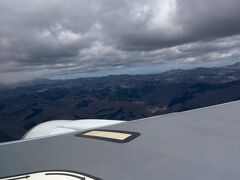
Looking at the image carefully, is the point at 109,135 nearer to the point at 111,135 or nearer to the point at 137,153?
the point at 111,135

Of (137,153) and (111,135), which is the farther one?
(111,135)

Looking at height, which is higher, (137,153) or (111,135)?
(111,135)

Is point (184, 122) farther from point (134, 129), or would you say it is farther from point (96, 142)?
point (96, 142)

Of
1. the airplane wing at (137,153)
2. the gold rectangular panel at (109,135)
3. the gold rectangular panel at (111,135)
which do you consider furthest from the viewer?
the gold rectangular panel at (109,135)

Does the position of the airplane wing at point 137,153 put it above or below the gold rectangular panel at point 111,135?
below

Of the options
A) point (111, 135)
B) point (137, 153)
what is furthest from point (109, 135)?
point (137, 153)

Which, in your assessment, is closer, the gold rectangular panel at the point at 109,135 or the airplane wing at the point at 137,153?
the airplane wing at the point at 137,153

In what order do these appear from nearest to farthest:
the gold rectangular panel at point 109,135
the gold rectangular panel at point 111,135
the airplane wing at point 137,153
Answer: the airplane wing at point 137,153
the gold rectangular panel at point 111,135
the gold rectangular panel at point 109,135

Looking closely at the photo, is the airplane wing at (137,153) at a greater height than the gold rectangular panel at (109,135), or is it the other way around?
the gold rectangular panel at (109,135)

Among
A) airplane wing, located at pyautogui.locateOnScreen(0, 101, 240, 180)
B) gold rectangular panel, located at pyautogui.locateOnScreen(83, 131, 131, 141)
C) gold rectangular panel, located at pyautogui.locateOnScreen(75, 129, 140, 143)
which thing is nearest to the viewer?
airplane wing, located at pyautogui.locateOnScreen(0, 101, 240, 180)
